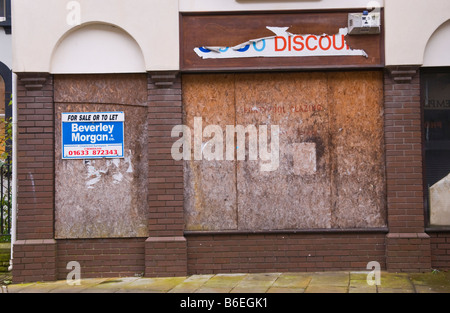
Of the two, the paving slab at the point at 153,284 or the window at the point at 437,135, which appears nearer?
the paving slab at the point at 153,284

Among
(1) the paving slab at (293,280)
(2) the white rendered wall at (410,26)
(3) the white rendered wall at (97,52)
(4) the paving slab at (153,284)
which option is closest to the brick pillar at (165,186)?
(4) the paving slab at (153,284)

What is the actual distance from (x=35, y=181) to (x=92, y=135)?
44.9 inches

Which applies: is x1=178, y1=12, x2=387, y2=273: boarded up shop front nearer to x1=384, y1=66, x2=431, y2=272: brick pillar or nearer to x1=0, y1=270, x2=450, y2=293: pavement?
x1=384, y1=66, x2=431, y2=272: brick pillar

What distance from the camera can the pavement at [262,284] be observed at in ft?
26.7

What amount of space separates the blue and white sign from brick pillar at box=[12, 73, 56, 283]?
0.26m

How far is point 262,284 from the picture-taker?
336 inches

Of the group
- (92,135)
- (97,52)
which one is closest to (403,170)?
(92,135)

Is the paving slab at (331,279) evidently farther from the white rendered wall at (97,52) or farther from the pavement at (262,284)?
the white rendered wall at (97,52)

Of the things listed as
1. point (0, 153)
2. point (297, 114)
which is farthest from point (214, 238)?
point (0, 153)

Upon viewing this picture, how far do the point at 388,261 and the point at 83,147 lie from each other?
511 cm

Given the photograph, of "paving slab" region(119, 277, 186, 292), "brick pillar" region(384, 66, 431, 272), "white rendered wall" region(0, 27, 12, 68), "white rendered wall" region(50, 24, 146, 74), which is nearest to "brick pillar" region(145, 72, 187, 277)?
"paving slab" region(119, 277, 186, 292)

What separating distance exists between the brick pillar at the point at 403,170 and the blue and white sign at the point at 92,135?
14.0ft

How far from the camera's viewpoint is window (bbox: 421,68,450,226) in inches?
373

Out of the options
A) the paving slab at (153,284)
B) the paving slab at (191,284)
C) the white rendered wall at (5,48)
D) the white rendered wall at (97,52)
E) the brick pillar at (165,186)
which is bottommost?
the paving slab at (153,284)
